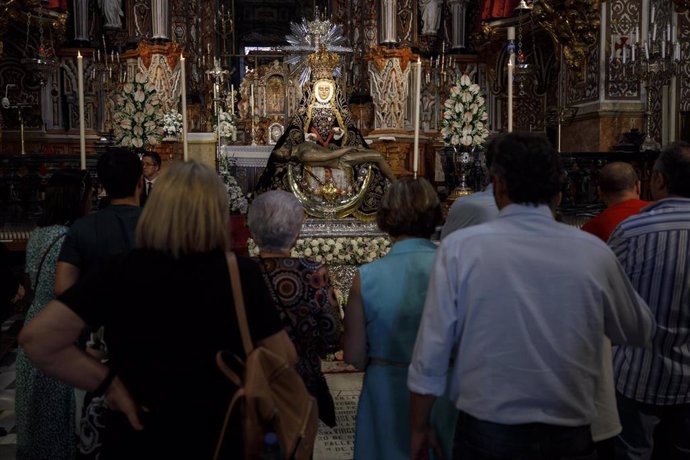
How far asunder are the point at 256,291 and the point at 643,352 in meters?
1.91

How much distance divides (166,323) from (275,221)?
828 millimetres

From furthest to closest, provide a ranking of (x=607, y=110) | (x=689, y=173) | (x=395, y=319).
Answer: (x=607, y=110), (x=689, y=173), (x=395, y=319)

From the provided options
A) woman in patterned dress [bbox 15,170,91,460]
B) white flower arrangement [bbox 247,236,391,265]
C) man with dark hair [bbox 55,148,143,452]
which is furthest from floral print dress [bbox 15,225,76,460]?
white flower arrangement [bbox 247,236,391,265]

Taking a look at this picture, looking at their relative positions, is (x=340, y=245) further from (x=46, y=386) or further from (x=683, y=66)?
(x=683, y=66)

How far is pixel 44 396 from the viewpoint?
12.0ft

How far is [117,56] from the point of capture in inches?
563

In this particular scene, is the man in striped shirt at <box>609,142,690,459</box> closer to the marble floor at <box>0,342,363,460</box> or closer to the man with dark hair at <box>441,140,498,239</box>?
the man with dark hair at <box>441,140,498,239</box>

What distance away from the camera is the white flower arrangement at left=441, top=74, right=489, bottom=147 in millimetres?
6930

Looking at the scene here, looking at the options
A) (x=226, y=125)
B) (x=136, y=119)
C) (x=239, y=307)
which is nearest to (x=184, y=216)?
(x=239, y=307)

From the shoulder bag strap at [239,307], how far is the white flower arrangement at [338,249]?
14.4ft

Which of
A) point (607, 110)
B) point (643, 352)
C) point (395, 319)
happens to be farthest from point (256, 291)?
point (607, 110)

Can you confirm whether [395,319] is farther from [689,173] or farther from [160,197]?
[689,173]

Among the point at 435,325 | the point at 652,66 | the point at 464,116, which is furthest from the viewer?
the point at 652,66

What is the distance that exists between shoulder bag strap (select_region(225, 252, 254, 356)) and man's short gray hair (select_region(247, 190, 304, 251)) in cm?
68
